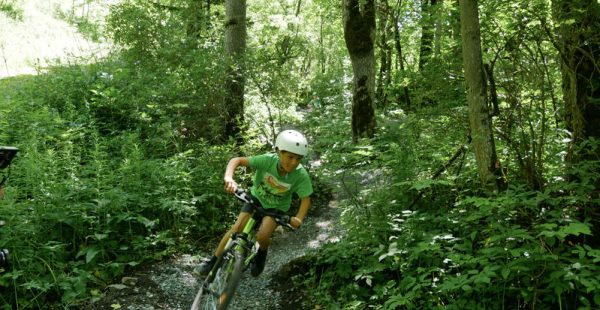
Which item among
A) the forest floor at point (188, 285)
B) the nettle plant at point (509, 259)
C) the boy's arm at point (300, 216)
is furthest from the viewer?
the forest floor at point (188, 285)

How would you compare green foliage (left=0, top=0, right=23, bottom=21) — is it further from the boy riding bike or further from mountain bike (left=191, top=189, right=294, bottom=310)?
mountain bike (left=191, top=189, right=294, bottom=310)

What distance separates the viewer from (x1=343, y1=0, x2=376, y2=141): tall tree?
10.5 metres

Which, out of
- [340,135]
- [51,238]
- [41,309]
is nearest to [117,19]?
[340,135]

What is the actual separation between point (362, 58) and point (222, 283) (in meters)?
A: 7.25

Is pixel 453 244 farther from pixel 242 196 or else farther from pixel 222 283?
pixel 222 283

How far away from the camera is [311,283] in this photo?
621cm

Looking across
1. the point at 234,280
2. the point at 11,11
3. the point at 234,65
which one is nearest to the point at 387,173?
the point at 234,280

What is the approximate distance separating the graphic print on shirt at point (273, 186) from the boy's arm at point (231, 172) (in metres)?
0.33

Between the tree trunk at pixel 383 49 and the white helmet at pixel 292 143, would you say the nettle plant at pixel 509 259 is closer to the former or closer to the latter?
the white helmet at pixel 292 143

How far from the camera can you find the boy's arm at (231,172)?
4597 millimetres

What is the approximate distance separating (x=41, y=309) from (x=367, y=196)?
4310 mm

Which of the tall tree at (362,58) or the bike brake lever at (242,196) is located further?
the tall tree at (362,58)

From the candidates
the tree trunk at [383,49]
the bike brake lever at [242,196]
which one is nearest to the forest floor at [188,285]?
the bike brake lever at [242,196]

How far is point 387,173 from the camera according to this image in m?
6.64
